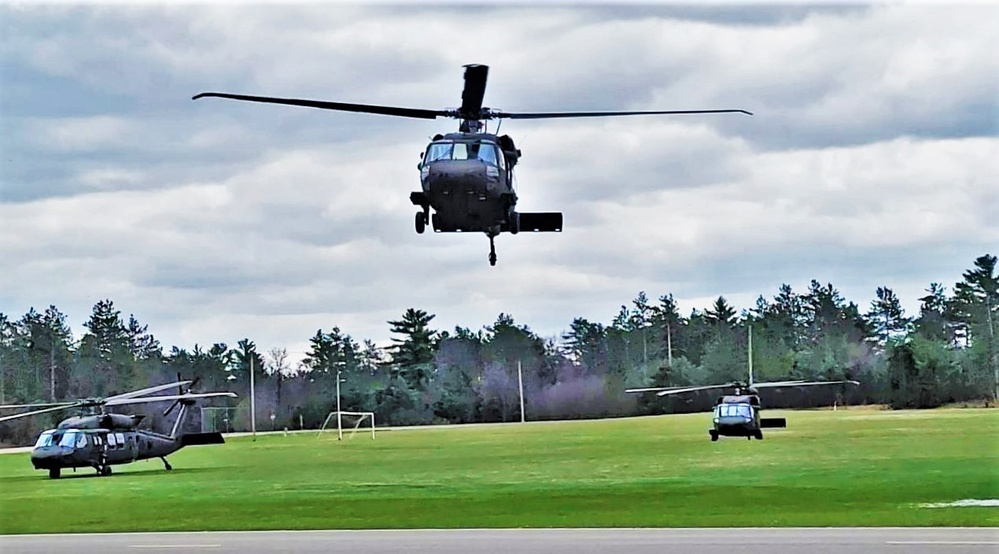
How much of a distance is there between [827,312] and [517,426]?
31.2 feet

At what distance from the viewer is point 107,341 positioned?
31156 mm

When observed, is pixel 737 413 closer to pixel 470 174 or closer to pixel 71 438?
pixel 71 438

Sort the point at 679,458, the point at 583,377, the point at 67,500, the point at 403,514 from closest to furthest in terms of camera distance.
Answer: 1. the point at 403,514
2. the point at 67,500
3. the point at 679,458
4. the point at 583,377

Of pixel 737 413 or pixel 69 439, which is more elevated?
pixel 69 439

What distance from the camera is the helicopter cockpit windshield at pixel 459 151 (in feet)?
42.0

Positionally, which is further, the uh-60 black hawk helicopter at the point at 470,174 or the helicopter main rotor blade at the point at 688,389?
the helicopter main rotor blade at the point at 688,389

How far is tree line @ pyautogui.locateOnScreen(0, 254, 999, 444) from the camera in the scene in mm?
28656

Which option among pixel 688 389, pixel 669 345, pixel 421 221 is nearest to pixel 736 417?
pixel 688 389

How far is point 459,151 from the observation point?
12.8 metres

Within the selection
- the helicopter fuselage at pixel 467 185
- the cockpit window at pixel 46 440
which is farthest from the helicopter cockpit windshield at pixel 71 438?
the helicopter fuselage at pixel 467 185

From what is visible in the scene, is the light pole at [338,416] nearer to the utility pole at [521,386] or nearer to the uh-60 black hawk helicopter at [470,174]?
the utility pole at [521,386]

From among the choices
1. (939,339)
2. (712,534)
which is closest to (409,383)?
(939,339)

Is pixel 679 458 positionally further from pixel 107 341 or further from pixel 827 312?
pixel 107 341

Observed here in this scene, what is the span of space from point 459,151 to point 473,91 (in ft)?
1.96
